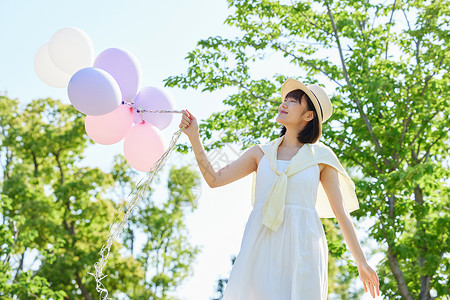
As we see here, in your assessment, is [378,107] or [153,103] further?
[378,107]

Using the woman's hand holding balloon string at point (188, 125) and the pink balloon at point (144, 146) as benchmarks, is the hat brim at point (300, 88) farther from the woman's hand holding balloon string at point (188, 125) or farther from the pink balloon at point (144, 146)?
the pink balloon at point (144, 146)

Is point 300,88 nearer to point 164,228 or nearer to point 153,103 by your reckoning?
point 153,103

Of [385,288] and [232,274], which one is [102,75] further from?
[385,288]

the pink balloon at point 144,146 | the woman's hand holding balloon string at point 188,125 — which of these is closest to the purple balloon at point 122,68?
the pink balloon at point 144,146

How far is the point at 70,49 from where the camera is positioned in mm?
3330

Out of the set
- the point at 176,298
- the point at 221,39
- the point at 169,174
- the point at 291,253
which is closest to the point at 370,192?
the point at 221,39

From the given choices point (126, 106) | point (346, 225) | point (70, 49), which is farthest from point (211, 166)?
point (70, 49)

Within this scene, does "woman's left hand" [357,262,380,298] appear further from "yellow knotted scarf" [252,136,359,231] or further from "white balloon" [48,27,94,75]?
"white balloon" [48,27,94,75]

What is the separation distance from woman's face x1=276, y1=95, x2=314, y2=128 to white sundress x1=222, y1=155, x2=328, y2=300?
255 millimetres

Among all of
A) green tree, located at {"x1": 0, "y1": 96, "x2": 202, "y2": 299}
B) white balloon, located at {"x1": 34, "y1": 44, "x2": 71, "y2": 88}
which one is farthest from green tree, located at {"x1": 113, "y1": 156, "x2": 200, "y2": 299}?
white balloon, located at {"x1": 34, "y1": 44, "x2": 71, "y2": 88}

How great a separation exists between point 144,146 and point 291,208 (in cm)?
99

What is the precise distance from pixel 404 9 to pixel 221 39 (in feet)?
9.39

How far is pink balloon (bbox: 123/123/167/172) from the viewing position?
309 cm

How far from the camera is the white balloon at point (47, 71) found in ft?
11.4
